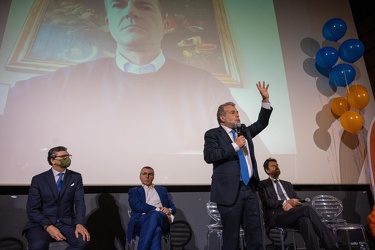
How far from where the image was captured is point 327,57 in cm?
452

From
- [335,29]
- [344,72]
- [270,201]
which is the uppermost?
[335,29]

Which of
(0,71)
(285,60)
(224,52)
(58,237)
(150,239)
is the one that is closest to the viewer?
(58,237)

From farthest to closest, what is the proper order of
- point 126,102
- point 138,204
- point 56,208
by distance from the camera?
point 126,102, point 138,204, point 56,208

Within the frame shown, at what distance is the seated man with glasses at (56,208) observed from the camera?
102 inches

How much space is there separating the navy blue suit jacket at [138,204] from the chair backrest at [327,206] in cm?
182

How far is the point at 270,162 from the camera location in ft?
12.2

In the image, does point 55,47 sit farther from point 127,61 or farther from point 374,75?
point 374,75

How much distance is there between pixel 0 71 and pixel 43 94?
52 cm

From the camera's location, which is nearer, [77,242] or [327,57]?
[77,242]

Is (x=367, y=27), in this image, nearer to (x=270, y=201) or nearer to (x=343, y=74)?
(x=343, y=74)

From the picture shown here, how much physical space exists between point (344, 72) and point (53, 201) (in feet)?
12.7

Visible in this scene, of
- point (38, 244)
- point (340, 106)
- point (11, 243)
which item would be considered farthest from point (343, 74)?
point (11, 243)

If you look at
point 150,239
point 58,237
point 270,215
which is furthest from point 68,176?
point 270,215

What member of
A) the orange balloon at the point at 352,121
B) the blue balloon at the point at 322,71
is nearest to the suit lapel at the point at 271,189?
the orange balloon at the point at 352,121
